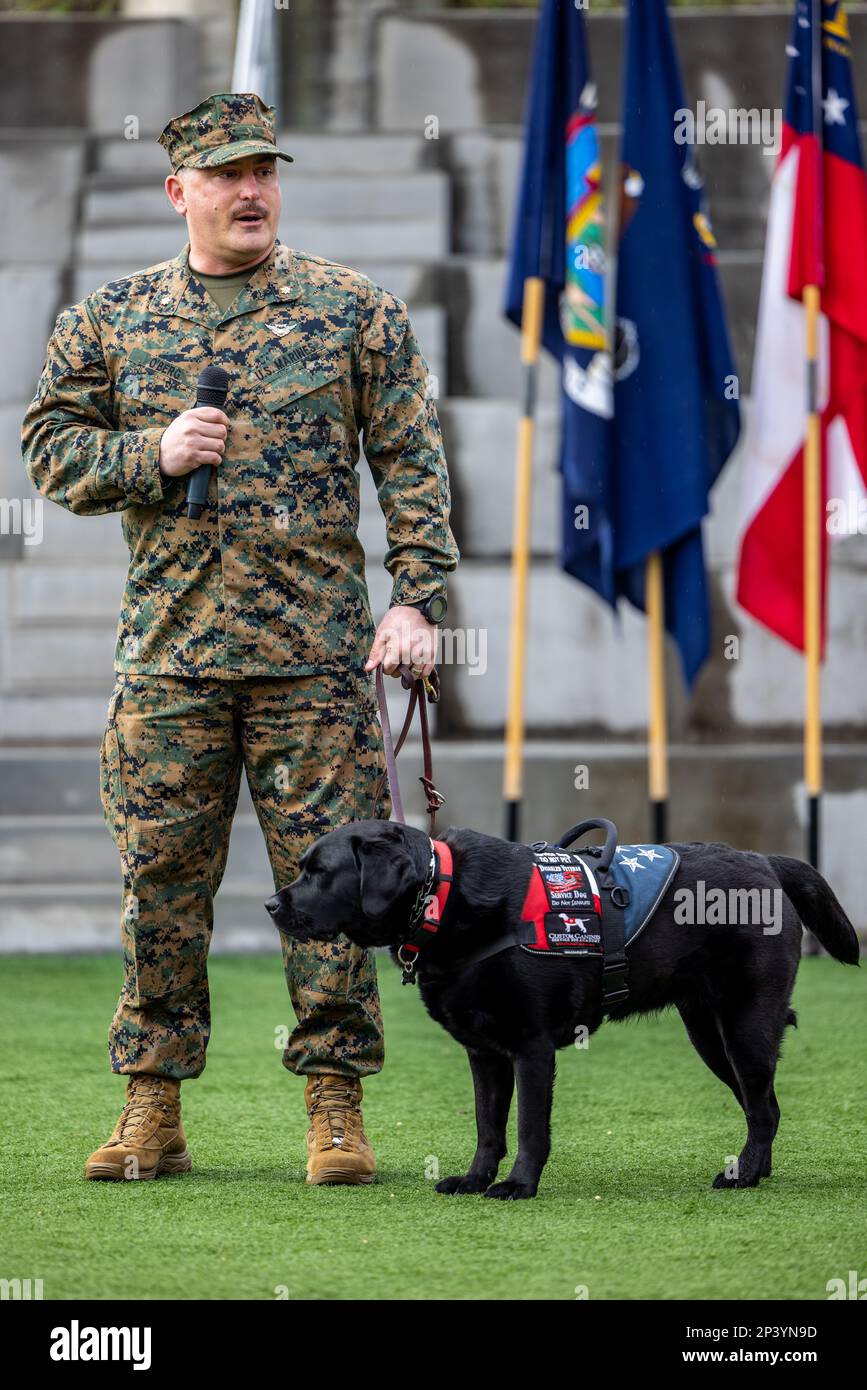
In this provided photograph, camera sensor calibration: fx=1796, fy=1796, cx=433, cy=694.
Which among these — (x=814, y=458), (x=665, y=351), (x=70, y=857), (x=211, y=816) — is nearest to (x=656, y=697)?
(x=814, y=458)

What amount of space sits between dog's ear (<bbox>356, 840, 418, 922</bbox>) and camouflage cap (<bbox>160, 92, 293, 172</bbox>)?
4.18ft

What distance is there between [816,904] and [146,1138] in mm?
1352

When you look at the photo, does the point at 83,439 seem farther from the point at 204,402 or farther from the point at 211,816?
the point at 211,816

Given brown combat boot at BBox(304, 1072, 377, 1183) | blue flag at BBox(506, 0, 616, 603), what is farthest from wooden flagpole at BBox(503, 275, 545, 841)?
brown combat boot at BBox(304, 1072, 377, 1183)

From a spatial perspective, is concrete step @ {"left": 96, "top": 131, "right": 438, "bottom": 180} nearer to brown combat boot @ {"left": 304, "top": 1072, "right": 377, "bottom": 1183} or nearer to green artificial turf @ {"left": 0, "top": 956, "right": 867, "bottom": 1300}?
green artificial turf @ {"left": 0, "top": 956, "right": 867, "bottom": 1300}

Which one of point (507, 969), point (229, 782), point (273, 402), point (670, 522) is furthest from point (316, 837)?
point (670, 522)

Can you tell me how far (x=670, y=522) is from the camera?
6742mm

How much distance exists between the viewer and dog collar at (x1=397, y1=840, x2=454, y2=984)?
10.3 ft

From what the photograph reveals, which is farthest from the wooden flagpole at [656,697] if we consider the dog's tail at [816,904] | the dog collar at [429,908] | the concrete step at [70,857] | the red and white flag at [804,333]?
the dog collar at [429,908]

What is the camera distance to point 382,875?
309cm

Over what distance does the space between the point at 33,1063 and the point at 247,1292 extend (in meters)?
2.24

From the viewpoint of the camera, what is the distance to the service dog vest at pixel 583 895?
10.5ft

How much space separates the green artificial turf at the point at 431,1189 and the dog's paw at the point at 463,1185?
0.06m

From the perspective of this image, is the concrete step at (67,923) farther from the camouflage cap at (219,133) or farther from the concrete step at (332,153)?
the concrete step at (332,153)
